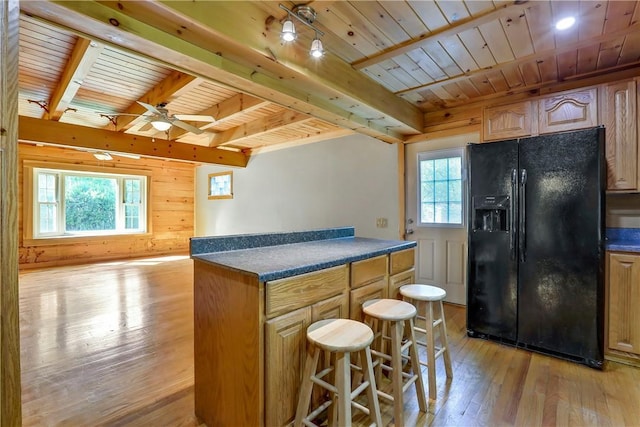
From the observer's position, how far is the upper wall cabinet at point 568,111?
2.44m

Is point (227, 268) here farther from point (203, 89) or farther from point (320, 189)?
point (320, 189)

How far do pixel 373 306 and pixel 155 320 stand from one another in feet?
8.37

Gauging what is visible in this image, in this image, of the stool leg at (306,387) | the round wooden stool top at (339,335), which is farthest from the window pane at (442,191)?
the stool leg at (306,387)

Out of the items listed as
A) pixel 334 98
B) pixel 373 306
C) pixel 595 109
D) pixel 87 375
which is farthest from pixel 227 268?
pixel 595 109

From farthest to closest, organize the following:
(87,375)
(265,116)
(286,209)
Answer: (286,209) < (265,116) < (87,375)

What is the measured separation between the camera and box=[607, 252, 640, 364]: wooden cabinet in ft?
7.38

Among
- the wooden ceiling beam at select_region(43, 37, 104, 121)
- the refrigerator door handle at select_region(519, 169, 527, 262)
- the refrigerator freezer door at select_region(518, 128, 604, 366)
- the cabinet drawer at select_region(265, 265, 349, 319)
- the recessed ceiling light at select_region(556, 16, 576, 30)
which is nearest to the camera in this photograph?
the cabinet drawer at select_region(265, 265, 349, 319)

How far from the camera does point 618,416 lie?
174 centimetres

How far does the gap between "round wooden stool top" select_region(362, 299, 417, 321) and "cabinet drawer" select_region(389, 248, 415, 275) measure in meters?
0.42

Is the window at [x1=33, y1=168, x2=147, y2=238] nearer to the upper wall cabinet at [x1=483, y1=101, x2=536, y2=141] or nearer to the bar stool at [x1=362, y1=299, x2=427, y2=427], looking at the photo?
the bar stool at [x1=362, y1=299, x2=427, y2=427]

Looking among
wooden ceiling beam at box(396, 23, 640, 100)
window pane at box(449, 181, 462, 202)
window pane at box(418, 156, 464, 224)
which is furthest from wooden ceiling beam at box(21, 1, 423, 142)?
window pane at box(449, 181, 462, 202)

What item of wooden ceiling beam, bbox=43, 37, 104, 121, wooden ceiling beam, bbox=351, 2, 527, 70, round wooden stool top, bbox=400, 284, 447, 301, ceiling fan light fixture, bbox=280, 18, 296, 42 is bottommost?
round wooden stool top, bbox=400, 284, 447, 301

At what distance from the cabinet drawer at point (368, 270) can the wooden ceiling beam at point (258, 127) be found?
236cm

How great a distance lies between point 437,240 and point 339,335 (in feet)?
8.73
